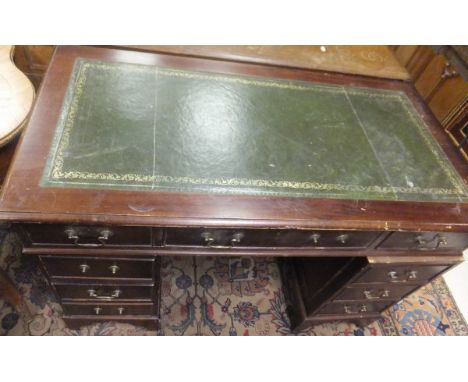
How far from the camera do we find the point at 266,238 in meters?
1.20

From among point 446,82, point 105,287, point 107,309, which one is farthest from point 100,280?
point 446,82

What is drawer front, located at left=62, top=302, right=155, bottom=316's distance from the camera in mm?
1478

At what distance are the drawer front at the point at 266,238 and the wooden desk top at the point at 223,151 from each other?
9cm

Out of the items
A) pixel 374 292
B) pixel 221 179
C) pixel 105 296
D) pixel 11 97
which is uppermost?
pixel 221 179

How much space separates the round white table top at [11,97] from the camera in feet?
4.50

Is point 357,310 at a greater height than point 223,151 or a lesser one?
lesser

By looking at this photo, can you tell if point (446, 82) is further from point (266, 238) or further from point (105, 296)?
point (105, 296)

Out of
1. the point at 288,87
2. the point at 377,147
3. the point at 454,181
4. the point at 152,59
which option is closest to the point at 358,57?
the point at 288,87

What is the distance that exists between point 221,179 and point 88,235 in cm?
46

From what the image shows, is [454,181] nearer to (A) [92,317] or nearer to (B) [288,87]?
(B) [288,87]

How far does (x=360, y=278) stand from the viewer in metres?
1.48

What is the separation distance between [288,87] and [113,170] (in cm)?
87

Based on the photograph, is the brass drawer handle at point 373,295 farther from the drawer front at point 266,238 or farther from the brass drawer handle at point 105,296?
the brass drawer handle at point 105,296

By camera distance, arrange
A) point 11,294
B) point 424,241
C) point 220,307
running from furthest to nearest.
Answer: point 220,307
point 11,294
point 424,241
